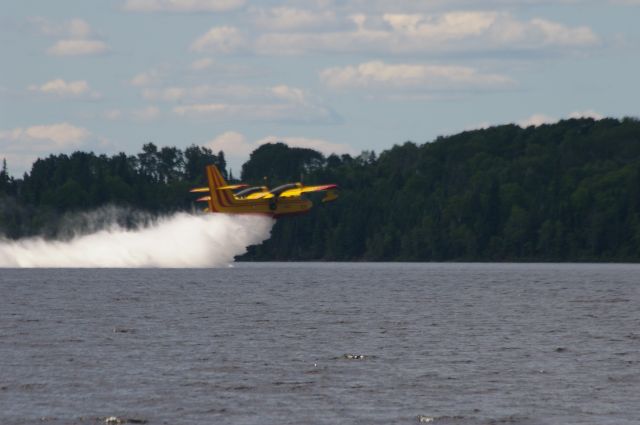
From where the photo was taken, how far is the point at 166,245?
11200 centimetres

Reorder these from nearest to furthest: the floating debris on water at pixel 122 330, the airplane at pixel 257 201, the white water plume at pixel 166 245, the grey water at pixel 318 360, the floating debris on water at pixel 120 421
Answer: the floating debris on water at pixel 120 421
the grey water at pixel 318 360
the floating debris on water at pixel 122 330
the airplane at pixel 257 201
the white water plume at pixel 166 245

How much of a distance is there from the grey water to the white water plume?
23859 mm

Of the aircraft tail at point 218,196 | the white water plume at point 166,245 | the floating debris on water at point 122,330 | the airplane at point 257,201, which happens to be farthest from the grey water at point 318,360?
the white water plume at point 166,245

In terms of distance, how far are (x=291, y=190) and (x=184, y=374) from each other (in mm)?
52994

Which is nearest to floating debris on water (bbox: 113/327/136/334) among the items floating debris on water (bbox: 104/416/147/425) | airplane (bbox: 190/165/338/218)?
floating debris on water (bbox: 104/416/147/425)

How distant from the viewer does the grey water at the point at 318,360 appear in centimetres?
3200

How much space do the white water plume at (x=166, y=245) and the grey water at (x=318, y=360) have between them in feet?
78.3

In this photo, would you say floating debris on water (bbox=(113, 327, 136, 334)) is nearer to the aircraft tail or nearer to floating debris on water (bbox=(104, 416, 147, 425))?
→ floating debris on water (bbox=(104, 416, 147, 425))

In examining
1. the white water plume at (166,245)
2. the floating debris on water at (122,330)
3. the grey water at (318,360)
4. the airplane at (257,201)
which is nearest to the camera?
the grey water at (318,360)

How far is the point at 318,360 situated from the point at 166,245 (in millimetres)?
71067

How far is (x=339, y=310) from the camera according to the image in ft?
220

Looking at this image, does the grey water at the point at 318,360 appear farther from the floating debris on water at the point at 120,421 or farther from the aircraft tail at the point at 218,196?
the aircraft tail at the point at 218,196

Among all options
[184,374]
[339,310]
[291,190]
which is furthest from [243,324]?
→ [291,190]

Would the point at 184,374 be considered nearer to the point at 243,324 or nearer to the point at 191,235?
the point at 243,324
